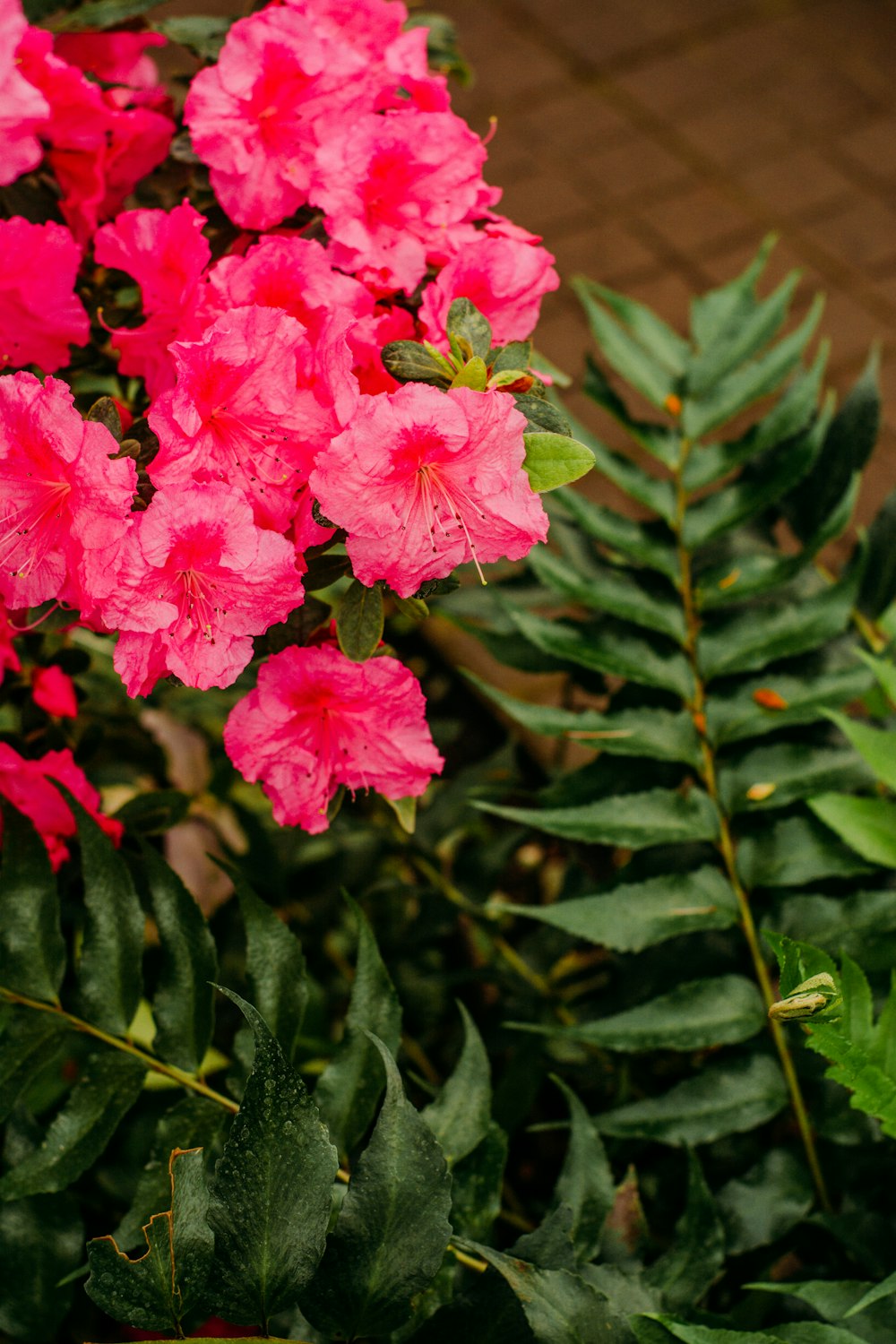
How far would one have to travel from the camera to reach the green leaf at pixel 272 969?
3.23 ft

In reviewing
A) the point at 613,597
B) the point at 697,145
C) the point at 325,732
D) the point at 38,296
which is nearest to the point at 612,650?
the point at 613,597

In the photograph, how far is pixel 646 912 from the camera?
46.1 inches

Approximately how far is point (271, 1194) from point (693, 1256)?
1.43 feet

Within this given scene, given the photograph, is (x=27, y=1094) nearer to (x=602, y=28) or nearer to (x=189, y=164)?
(x=189, y=164)

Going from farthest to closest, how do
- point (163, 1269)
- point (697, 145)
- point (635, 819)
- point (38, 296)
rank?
point (697, 145) → point (635, 819) → point (38, 296) → point (163, 1269)

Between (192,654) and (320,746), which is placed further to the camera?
(320,746)

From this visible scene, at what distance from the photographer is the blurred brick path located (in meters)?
3.16

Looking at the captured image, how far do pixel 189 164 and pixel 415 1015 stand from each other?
0.96 meters

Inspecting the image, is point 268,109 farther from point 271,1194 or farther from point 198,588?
point 271,1194

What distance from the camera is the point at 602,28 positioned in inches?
153

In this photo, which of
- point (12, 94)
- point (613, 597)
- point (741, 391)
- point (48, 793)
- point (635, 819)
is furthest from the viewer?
point (741, 391)

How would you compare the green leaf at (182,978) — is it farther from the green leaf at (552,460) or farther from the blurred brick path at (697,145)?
the blurred brick path at (697,145)

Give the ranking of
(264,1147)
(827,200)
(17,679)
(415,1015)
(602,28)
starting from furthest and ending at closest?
(602,28)
(827,200)
(415,1015)
(17,679)
(264,1147)

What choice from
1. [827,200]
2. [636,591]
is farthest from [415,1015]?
[827,200]
